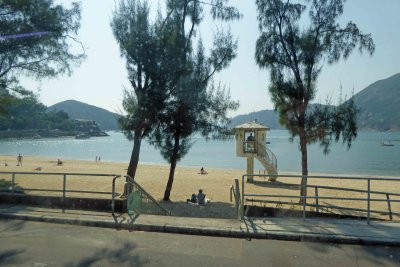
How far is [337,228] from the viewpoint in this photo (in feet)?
23.1

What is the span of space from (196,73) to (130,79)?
3050mm

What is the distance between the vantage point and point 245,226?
7230 mm

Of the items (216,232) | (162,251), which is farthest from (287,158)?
(162,251)

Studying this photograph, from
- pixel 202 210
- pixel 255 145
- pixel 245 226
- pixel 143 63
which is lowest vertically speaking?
pixel 202 210

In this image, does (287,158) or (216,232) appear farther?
(287,158)

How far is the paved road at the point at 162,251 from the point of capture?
5496 millimetres

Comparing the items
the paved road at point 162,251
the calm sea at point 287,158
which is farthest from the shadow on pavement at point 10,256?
the calm sea at point 287,158

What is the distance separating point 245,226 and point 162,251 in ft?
6.70

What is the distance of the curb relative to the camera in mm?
6387

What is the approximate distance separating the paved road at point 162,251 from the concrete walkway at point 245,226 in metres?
0.19

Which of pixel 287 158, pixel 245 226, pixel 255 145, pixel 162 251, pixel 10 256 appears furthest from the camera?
pixel 287 158

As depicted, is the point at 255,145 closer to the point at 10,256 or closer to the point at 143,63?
the point at 143,63

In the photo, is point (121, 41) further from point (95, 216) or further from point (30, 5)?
point (95, 216)

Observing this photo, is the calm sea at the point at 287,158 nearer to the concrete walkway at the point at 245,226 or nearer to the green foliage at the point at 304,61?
the green foliage at the point at 304,61
